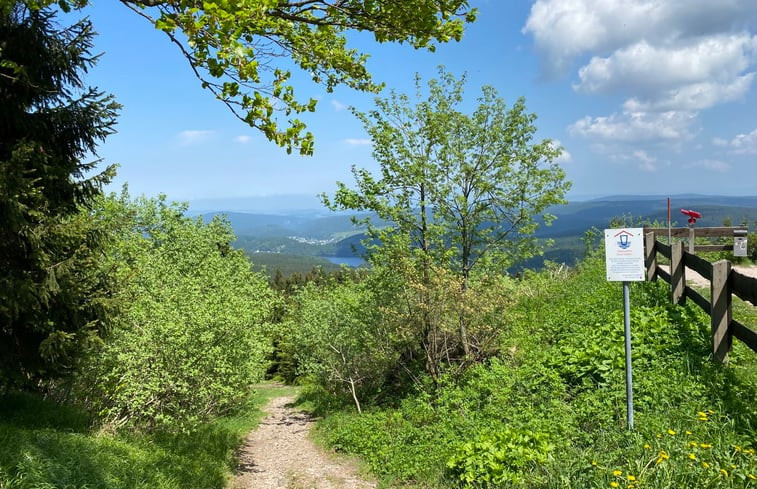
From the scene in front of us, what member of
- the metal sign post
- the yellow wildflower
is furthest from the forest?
the metal sign post

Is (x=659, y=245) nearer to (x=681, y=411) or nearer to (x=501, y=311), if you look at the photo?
(x=501, y=311)

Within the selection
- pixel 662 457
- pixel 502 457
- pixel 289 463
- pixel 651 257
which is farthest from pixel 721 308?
pixel 289 463

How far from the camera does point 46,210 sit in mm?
7508

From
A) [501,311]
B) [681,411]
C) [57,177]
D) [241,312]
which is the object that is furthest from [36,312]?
[501,311]

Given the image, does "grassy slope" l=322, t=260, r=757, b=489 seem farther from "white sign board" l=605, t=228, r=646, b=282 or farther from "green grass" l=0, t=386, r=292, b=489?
"green grass" l=0, t=386, r=292, b=489

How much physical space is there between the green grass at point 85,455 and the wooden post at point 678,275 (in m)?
9.59

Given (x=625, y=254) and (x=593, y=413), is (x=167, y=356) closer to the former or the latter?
(x=593, y=413)

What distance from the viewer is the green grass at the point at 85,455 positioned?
5.27 m

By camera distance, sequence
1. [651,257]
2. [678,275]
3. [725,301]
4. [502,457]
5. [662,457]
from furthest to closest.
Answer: [651,257]
[678,275]
[725,301]
[502,457]
[662,457]

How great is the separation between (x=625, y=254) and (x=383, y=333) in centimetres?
978

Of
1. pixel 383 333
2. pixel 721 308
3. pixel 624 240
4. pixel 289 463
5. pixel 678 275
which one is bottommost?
pixel 289 463

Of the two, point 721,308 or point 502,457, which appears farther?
point 721,308

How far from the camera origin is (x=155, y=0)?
3.29 m

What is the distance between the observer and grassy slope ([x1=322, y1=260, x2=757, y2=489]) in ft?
15.5
